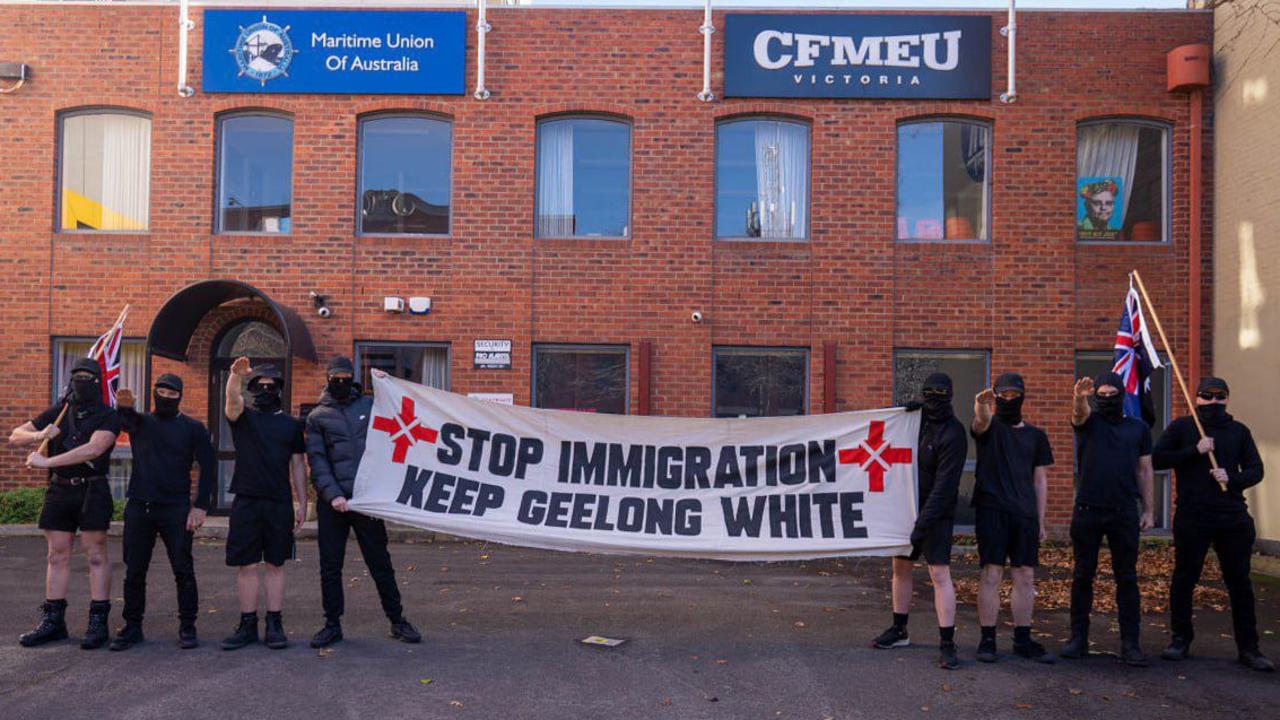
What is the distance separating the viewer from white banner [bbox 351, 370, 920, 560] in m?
7.50

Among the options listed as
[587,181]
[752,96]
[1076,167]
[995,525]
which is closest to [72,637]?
[995,525]

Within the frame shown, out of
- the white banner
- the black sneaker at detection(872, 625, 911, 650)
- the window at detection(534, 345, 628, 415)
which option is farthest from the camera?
the window at detection(534, 345, 628, 415)

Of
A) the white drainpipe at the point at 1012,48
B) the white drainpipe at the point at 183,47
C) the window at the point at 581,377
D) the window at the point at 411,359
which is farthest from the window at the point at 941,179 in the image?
the white drainpipe at the point at 183,47

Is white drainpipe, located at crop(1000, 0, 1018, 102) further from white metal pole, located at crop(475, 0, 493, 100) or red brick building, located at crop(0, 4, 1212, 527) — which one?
white metal pole, located at crop(475, 0, 493, 100)

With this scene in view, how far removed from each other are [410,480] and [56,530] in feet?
7.85

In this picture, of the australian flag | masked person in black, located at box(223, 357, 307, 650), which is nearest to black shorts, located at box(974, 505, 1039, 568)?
the australian flag

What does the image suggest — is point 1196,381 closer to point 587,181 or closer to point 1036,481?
point 1036,481

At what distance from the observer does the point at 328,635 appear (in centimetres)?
712

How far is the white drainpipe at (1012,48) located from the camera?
1303 centimetres

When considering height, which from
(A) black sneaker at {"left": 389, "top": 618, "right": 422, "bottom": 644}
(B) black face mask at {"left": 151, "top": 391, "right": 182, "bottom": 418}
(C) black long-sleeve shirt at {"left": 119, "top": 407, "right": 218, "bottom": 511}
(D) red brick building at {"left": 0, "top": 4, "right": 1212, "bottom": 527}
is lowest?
(A) black sneaker at {"left": 389, "top": 618, "right": 422, "bottom": 644}

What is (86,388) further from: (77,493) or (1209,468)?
(1209,468)

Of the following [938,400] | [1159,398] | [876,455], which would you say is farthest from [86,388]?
[1159,398]

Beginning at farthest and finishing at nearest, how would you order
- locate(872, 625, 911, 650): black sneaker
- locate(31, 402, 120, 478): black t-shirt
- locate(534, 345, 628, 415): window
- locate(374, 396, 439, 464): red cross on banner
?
locate(534, 345, 628, 415): window
locate(374, 396, 439, 464): red cross on banner
locate(872, 625, 911, 650): black sneaker
locate(31, 402, 120, 478): black t-shirt

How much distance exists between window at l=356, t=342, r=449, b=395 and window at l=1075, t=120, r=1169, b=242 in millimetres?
8447
